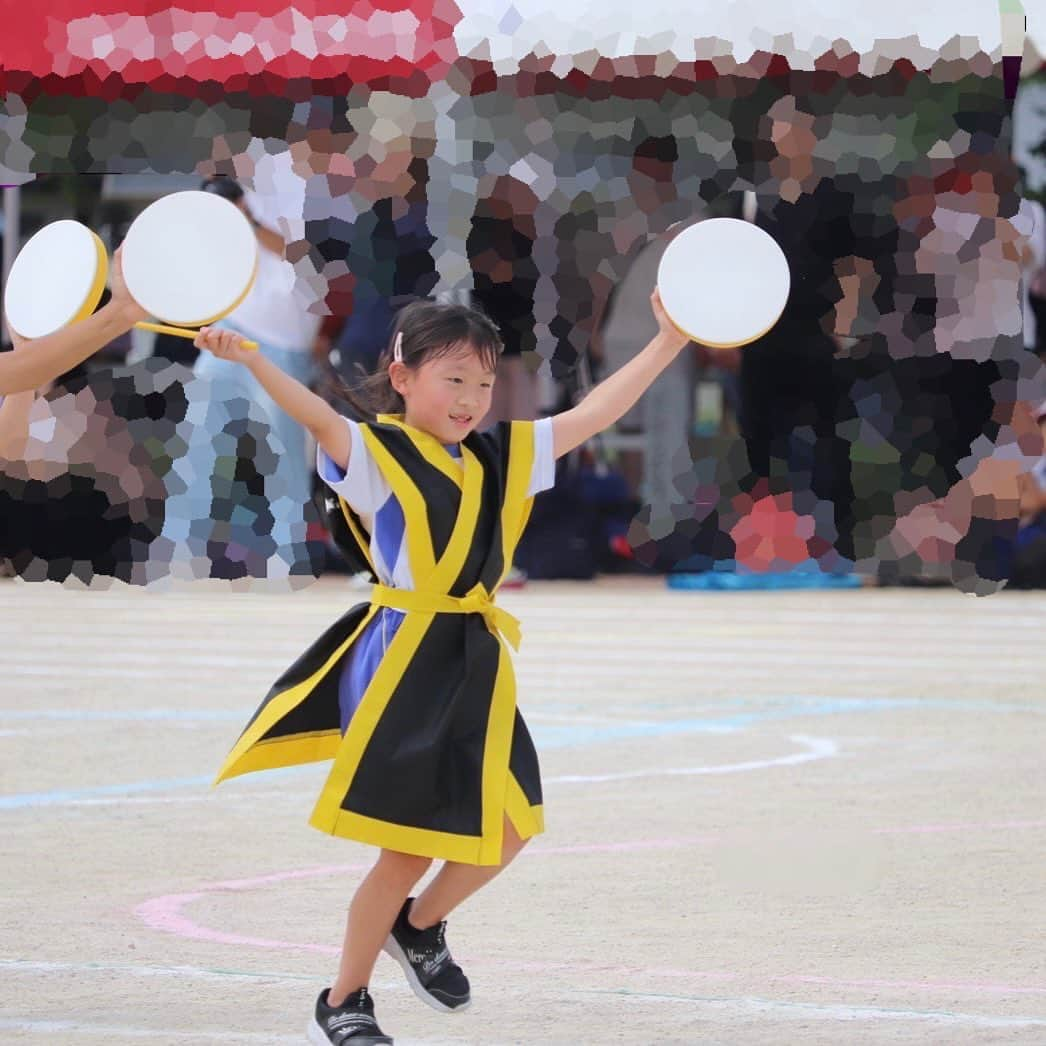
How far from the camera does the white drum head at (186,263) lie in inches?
175

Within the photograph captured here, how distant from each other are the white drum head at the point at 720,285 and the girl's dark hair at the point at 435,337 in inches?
16.9

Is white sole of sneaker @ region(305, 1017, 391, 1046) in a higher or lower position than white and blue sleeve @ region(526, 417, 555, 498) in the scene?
lower

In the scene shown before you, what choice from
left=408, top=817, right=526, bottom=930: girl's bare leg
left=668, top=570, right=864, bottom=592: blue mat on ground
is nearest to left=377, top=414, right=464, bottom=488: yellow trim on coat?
left=408, top=817, right=526, bottom=930: girl's bare leg

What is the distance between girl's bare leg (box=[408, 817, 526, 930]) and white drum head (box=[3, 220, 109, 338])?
129 centimetres

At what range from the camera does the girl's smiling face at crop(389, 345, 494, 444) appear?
4652mm

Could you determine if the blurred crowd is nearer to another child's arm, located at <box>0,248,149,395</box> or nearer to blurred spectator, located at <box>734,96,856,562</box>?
blurred spectator, located at <box>734,96,856,562</box>

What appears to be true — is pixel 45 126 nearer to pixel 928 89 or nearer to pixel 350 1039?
pixel 928 89

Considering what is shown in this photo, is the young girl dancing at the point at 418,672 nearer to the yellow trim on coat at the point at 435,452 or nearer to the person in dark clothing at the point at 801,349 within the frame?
the yellow trim on coat at the point at 435,452

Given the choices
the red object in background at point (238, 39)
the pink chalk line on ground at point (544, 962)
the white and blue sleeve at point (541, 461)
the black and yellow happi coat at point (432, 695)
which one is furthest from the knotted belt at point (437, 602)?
the red object in background at point (238, 39)

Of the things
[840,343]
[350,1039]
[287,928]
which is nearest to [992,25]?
[840,343]

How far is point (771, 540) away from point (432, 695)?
12165mm

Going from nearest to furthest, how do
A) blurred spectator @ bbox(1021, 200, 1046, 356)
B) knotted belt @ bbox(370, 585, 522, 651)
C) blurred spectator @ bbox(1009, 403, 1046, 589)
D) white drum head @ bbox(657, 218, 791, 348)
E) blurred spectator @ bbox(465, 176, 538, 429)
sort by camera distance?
knotted belt @ bbox(370, 585, 522, 651) → white drum head @ bbox(657, 218, 791, 348) → blurred spectator @ bbox(465, 176, 538, 429) → blurred spectator @ bbox(1021, 200, 1046, 356) → blurred spectator @ bbox(1009, 403, 1046, 589)

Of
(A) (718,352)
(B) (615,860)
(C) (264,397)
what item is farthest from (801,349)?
(B) (615,860)

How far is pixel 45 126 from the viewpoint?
52.7 ft
